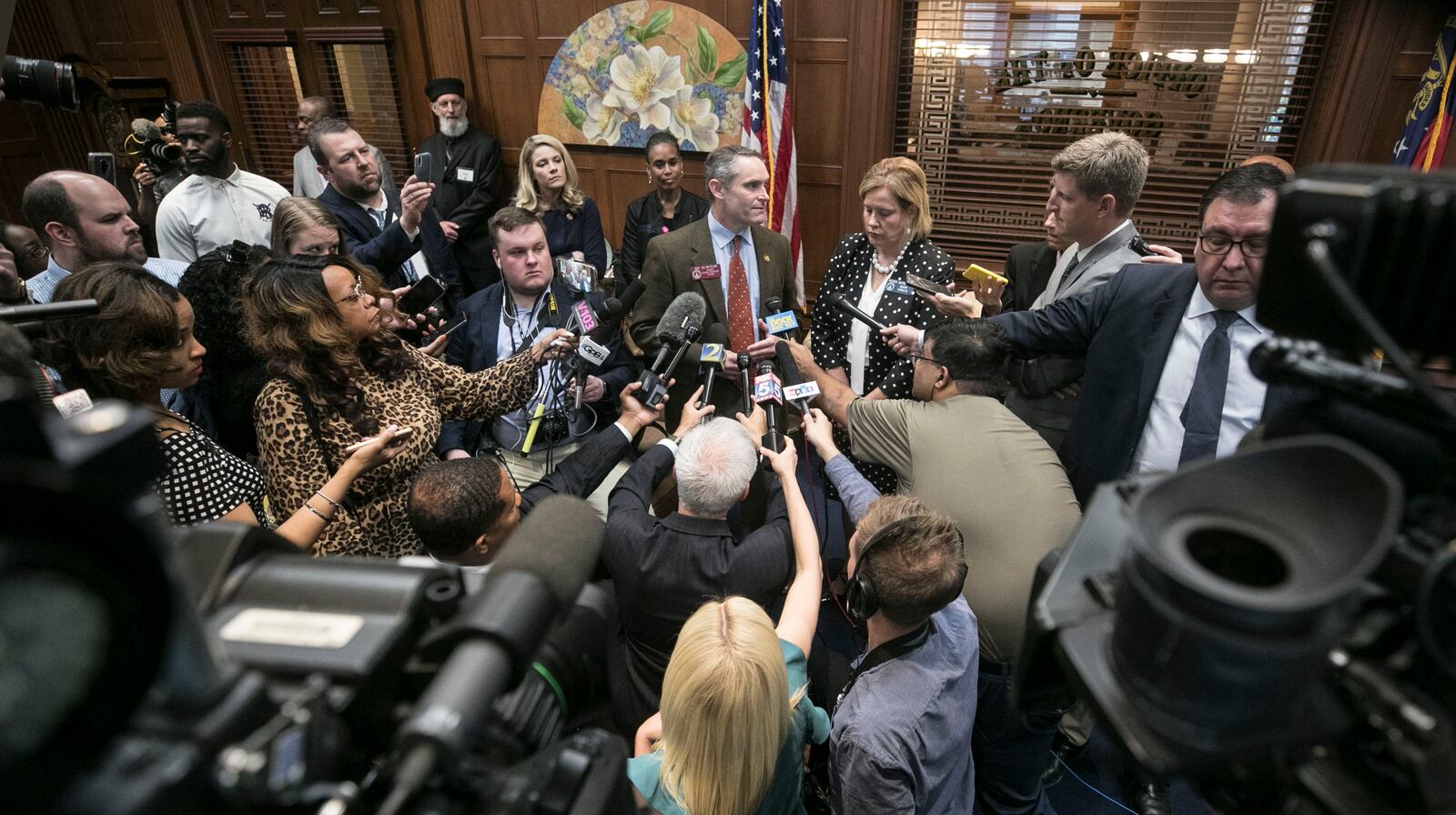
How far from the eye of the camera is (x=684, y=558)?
170 centimetres

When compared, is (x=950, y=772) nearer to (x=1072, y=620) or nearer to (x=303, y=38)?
(x=1072, y=620)

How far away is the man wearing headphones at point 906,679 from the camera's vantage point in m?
1.37

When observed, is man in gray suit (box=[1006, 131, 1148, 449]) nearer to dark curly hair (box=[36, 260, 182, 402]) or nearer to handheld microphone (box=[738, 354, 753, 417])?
handheld microphone (box=[738, 354, 753, 417])

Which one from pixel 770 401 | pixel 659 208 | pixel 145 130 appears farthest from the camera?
pixel 659 208

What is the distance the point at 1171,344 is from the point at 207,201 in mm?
3967

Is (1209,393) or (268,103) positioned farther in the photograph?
(268,103)

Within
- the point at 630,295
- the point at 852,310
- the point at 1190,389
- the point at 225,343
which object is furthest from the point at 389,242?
the point at 1190,389

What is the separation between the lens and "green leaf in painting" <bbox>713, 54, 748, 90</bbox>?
4676 mm

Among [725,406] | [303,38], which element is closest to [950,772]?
[725,406]

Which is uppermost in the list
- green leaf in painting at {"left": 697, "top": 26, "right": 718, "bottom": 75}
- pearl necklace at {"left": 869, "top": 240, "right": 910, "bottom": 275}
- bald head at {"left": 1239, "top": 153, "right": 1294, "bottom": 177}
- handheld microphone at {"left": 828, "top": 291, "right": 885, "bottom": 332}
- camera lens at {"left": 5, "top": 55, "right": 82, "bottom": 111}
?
green leaf in painting at {"left": 697, "top": 26, "right": 718, "bottom": 75}

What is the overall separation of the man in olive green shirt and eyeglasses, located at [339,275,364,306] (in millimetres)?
1441

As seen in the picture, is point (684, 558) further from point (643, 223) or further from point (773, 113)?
point (773, 113)

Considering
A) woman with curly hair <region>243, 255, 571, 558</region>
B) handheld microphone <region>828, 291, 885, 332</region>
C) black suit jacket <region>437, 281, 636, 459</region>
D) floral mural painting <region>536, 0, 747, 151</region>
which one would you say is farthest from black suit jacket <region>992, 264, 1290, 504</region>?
floral mural painting <region>536, 0, 747, 151</region>

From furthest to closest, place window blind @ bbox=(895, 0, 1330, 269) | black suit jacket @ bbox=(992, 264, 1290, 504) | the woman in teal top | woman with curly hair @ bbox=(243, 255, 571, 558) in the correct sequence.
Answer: window blind @ bbox=(895, 0, 1330, 269), black suit jacket @ bbox=(992, 264, 1290, 504), woman with curly hair @ bbox=(243, 255, 571, 558), the woman in teal top
